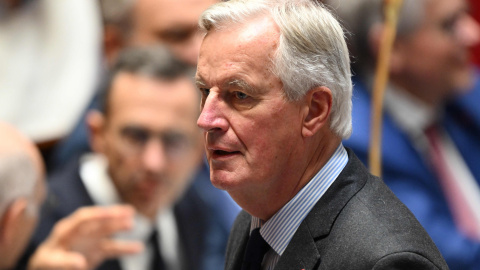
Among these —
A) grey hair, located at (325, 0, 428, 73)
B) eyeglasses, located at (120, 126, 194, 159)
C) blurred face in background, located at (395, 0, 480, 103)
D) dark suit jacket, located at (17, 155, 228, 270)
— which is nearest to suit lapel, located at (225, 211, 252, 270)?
dark suit jacket, located at (17, 155, 228, 270)

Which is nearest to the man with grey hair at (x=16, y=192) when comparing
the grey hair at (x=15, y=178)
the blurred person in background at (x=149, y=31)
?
the grey hair at (x=15, y=178)

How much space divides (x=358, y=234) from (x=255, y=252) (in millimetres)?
192

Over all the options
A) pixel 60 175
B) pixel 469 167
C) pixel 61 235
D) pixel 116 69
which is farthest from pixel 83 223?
pixel 469 167

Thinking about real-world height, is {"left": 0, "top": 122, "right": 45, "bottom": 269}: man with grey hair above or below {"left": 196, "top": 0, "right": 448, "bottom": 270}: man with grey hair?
below

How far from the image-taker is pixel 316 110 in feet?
3.76

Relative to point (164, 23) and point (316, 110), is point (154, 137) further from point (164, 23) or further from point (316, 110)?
point (316, 110)

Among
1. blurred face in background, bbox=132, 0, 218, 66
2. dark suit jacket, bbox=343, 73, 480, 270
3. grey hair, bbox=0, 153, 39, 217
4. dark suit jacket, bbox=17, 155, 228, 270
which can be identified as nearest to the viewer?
grey hair, bbox=0, 153, 39, 217

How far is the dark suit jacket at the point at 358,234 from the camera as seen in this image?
1046mm

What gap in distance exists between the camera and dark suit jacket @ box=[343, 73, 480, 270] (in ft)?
8.21

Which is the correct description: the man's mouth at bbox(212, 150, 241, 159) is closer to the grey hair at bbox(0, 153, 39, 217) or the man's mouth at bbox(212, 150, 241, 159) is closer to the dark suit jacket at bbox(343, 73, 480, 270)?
the grey hair at bbox(0, 153, 39, 217)

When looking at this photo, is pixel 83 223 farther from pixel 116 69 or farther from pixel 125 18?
pixel 125 18

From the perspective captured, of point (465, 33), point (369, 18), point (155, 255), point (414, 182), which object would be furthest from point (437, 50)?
point (155, 255)

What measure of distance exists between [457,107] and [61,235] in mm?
1644

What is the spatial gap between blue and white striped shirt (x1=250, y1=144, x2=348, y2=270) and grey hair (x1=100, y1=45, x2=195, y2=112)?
1.40 m
